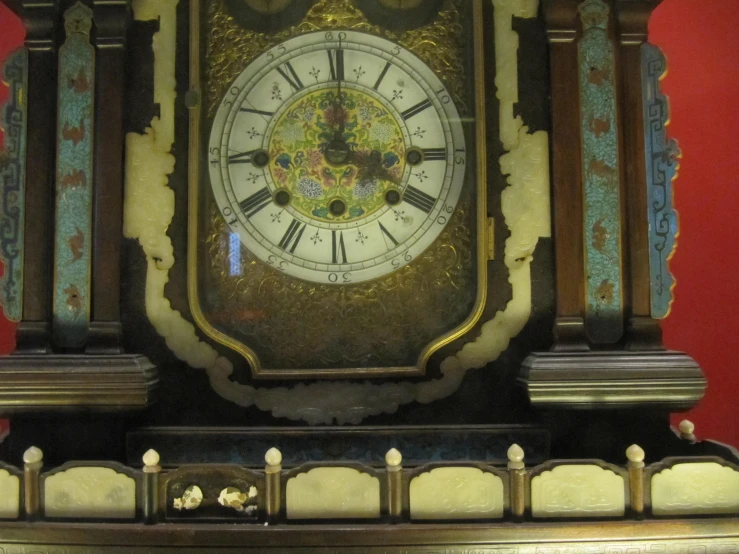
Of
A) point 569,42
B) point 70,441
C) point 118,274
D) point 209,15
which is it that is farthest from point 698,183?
point 70,441

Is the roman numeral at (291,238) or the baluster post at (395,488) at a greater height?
the roman numeral at (291,238)

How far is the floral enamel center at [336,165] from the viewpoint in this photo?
1604 millimetres

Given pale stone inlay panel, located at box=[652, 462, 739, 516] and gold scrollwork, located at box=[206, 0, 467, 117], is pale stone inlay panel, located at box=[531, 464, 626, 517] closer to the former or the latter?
pale stone inlay panel, located at box=[652, 462, 739, 516]

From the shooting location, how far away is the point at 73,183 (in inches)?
60.5

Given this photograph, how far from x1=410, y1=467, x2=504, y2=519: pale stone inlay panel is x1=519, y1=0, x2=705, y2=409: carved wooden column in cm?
23

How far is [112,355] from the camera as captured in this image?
1.47 meters

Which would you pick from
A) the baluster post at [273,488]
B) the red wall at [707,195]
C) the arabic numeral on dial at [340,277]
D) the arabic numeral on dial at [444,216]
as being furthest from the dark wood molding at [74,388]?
the red wall at [707,195]

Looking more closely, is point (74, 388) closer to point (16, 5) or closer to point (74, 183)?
point (74, 183)

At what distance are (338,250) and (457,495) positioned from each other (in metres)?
0.57

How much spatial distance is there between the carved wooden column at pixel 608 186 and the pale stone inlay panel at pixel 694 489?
16cm

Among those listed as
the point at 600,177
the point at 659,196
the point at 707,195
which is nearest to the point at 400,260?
the point at 600,177

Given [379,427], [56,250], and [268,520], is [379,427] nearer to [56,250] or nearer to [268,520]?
[268,520]

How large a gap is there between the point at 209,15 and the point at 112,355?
77 cm

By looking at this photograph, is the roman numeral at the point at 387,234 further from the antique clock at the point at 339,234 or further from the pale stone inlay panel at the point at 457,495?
the pale stone inlay panel at the point at 457,495
